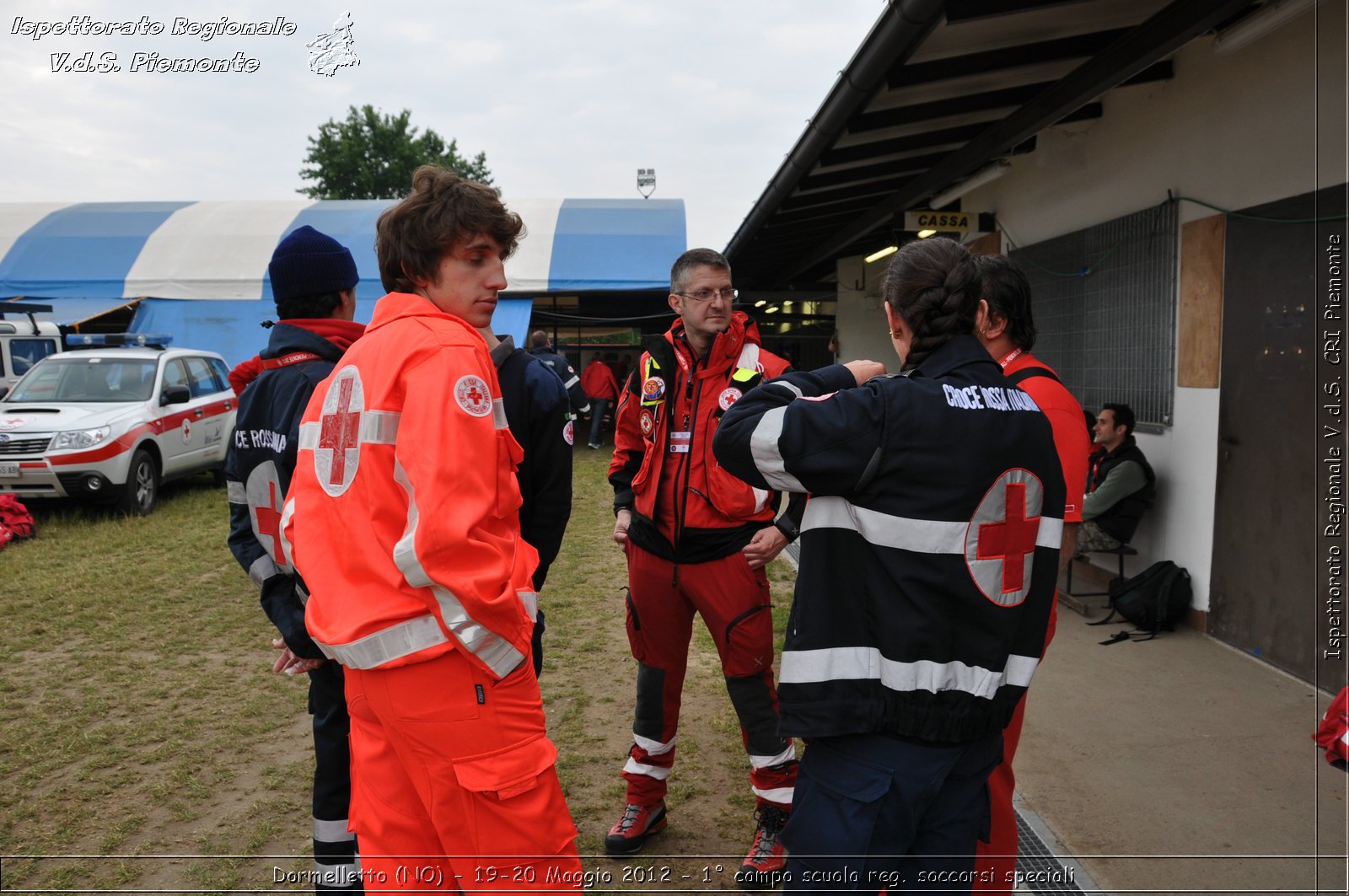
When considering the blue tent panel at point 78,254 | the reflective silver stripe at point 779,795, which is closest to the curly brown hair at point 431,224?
the reflective silver stripe at point 779,795

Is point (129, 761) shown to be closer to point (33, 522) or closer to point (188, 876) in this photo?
point (188, 876)

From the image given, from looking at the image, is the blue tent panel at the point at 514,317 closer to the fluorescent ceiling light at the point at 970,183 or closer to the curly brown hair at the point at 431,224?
the fluorescent ceiling light at the point at 970,183

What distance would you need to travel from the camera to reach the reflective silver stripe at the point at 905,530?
1760mm

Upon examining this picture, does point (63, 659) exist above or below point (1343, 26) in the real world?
below

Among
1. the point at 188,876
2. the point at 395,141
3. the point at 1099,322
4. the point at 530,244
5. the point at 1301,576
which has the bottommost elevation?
the point at 188,876

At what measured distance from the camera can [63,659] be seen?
5484mm

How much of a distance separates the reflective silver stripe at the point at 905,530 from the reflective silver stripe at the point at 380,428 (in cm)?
94

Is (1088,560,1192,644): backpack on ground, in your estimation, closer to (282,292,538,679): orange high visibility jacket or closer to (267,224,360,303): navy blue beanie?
(282,292,538,679): orange high visibility jacket

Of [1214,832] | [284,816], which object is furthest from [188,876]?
[1214,832]

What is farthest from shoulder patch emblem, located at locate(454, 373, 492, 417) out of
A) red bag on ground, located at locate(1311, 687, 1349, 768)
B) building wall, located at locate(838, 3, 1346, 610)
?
building wall, located at locate(838, 3, 1346, 610)

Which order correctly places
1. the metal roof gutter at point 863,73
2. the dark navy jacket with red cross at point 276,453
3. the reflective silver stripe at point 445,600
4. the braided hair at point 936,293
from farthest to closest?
the metal roof gutter at point 863,73 < the dark navy jacket with red cross at point 276,453 < the braided hair at point 936,293 < the reflective silver stripe at point 445,600

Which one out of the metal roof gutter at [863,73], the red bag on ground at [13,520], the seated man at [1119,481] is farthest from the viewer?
the red bag on ground at [13,520]

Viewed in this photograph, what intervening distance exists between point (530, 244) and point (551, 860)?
17.7m

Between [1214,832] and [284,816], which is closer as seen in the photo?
[1214,832]
